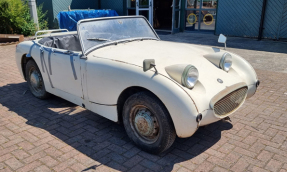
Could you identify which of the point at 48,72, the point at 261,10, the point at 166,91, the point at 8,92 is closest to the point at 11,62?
the point at 8,92

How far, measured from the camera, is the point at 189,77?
114 inches

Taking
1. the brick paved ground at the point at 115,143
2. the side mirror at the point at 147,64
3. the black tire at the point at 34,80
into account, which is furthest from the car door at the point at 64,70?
the side mirror at the point at 147,64

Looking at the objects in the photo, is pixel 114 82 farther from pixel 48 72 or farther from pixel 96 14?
pixel 96 14

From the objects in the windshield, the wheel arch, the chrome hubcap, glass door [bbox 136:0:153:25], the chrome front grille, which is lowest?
the chrome hubcap

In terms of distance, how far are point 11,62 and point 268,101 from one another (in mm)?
7368

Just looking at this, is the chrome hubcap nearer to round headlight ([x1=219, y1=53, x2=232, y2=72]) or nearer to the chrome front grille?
the chrome front grille

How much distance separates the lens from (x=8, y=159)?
3.07 m

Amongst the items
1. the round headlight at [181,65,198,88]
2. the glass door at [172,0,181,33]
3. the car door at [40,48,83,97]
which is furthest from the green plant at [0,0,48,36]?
the round headlight at [181,65,198,88]

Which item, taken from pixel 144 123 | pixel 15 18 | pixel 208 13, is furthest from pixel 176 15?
pixel 144 123

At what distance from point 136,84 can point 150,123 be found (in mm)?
502

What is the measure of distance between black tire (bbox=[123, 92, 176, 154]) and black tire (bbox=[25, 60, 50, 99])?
2.30m

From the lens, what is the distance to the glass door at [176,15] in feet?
42.6

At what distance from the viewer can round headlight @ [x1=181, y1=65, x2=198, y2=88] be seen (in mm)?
2824

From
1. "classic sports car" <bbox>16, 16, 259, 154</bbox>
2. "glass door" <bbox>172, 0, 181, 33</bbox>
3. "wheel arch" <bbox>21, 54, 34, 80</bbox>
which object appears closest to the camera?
"classic sports car" <bbox>16, 16, 259, 154</bbox>
